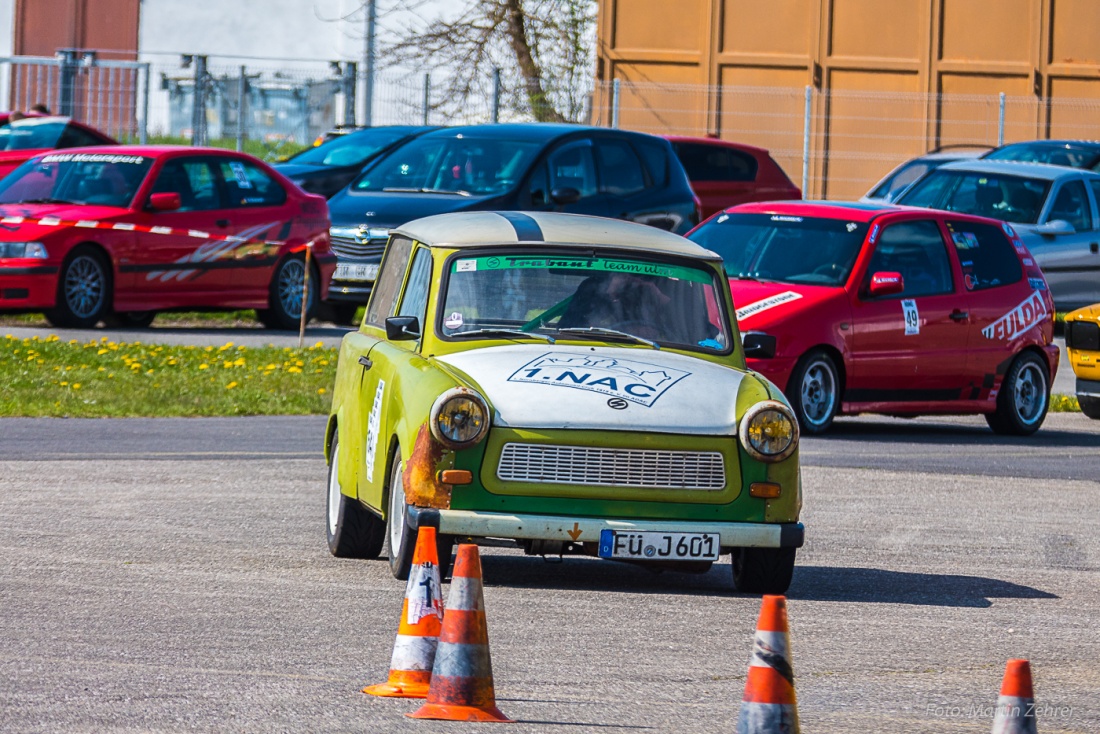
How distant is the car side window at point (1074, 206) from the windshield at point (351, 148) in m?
8.15

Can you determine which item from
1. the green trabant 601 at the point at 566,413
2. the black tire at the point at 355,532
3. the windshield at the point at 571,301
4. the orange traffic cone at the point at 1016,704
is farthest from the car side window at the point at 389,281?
the orange traffic cone at the point at 1016,704

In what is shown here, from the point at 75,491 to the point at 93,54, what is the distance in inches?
940

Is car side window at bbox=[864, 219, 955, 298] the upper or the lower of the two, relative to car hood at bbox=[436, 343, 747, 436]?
upper

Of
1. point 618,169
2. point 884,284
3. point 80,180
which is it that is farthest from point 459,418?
point 618,169

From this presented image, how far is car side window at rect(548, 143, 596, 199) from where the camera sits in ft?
66.1

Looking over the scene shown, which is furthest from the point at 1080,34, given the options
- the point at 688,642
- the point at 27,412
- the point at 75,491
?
the point at 688,642

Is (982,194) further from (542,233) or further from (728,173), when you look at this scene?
(542,233)

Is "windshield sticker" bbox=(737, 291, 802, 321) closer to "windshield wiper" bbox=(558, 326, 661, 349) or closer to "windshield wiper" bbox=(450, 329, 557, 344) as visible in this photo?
"windshield wiper" bbox=(558, 326, 661, 349)

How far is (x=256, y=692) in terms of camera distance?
6133 mm

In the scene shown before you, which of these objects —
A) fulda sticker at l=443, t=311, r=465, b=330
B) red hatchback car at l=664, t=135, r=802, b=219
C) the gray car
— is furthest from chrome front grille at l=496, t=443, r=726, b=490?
red hatchback car at l=664, t=135, r=802, b=219

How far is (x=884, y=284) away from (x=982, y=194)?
7.84 metres

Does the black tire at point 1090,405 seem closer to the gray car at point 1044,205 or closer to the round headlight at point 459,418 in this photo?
the gray car at point 1044,205

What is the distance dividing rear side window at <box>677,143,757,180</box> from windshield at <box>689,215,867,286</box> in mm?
10121

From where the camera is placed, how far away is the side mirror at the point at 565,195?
19609 mm
